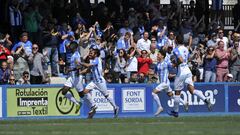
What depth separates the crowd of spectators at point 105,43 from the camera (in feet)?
94.0

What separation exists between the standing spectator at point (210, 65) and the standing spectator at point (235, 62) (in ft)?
2.48

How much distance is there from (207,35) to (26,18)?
8117 millimetres

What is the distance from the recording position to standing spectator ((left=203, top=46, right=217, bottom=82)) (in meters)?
30.6

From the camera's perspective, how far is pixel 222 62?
30.7 meters

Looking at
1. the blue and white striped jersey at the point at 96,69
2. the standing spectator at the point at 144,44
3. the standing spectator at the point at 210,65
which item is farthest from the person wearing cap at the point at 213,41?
the blue and white striped jersey at the point at 96,69

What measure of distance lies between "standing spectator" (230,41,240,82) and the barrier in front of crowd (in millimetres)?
1422

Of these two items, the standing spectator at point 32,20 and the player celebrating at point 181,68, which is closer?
the player celebrating at point 181,68

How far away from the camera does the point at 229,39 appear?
1293 inches

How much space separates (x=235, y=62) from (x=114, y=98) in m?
5.09

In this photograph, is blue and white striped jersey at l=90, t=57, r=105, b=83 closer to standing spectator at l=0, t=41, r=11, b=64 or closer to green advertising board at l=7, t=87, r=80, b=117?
green advertising board at l=7, t=87, r=80, b=117

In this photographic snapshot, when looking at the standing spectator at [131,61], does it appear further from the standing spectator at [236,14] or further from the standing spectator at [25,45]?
the standing spectator at [236,14]

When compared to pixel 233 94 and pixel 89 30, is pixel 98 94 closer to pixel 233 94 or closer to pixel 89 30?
pixel 89 30

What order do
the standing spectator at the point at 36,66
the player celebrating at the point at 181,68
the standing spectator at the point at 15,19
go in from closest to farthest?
1. the player celebrating at the point at 181,68
2. the standing spectator at the point at 36,66
3. the standing spectator at the point at 15,19

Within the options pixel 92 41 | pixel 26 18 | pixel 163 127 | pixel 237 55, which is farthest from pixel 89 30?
pixel 163 127
